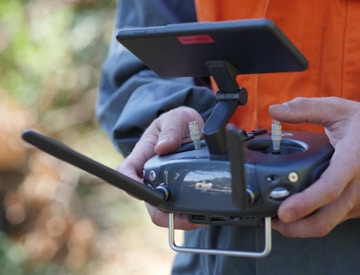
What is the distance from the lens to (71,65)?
136 inches

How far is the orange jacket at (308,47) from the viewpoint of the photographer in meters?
0.99

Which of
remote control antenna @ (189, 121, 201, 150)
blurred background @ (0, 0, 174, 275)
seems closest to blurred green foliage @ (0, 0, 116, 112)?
blurred background @ (0, 0, 174, 275)

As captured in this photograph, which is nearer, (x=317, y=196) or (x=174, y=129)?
(x=317, y=196)

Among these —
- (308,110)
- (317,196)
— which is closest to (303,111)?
(308,110)

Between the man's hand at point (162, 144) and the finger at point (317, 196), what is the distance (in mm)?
130

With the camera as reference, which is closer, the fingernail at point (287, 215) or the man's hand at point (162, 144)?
the fingernail at point (287, 215)

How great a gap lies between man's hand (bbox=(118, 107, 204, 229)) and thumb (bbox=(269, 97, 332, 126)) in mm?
137

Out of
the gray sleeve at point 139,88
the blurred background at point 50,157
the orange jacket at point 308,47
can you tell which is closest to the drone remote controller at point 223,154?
the orange jacket at point 308,47

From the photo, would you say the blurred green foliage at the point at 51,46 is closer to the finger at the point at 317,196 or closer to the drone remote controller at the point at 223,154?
the drone remote controller at the point at 223,154

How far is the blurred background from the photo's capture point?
10.9 ft

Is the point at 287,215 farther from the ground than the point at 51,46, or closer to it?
farther from the ground

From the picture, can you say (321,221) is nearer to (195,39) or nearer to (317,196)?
(317,196)

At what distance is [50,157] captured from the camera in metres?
3.33

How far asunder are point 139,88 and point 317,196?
0.55 meters
